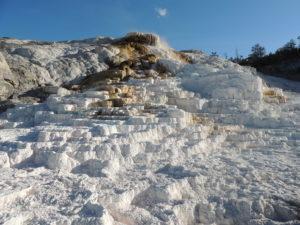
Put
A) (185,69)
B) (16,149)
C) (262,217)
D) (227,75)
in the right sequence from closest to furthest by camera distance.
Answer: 1. (262,217)
2. (16,149)
3. (227,75)
4. (185,69)

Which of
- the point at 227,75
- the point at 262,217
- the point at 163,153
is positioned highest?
the point at 227,75

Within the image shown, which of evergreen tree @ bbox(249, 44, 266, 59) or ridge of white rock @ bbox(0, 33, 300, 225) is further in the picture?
evergreen tree @ bbox(249, 44, 266, 59)

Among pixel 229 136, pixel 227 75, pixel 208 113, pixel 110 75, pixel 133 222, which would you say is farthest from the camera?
pixel 110 75

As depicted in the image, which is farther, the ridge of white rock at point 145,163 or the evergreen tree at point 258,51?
the evergreen tree at point 258,51

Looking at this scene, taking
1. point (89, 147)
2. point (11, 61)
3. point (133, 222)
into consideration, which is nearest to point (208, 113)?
point (89, 147)

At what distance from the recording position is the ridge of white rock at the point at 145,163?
4332mm

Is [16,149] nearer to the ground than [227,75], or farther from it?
Answer: nearer to the ground

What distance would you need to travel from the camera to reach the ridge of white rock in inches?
171

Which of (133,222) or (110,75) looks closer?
(133,222)

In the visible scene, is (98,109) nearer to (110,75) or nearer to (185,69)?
(110,75)

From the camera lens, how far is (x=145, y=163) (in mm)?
5957

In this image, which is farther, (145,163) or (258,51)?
(258,51)

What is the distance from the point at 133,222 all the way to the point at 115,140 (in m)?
2.29

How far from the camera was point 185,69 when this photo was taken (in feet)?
47.5
